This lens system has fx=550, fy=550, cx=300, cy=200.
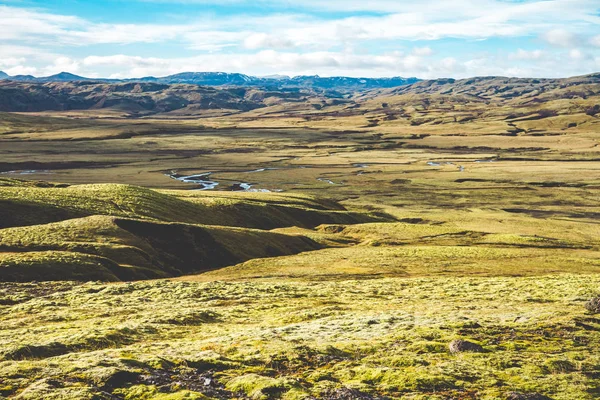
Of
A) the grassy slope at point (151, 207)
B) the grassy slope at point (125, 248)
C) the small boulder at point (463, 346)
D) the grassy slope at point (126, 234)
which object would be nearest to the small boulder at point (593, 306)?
the small boulder at point (463, 346)

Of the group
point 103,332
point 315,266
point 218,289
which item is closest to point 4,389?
point 103,332

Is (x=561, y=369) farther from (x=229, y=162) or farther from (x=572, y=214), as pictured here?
(x=229, y=162)

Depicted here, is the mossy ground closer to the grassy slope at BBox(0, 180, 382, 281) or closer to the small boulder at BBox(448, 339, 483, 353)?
the small boulder at BBox(448, 339, 483, 353)

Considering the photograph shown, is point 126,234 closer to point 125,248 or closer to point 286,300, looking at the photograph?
point 125,248

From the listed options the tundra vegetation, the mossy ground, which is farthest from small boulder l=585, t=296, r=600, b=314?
the mossy ground

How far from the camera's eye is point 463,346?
25375 mm

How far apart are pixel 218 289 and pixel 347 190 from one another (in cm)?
9437

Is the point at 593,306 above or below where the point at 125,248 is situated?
above

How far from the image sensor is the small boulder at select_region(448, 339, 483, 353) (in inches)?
989

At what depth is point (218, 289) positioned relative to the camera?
142 feet

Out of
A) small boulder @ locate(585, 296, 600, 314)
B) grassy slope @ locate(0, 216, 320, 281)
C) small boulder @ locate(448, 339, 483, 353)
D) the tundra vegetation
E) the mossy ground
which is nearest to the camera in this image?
the mossy ground

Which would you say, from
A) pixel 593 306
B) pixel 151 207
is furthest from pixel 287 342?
pixel 151 207

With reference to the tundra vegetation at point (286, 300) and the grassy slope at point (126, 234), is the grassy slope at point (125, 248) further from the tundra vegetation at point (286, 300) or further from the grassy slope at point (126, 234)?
the tundra vegetation at point (286, 300)

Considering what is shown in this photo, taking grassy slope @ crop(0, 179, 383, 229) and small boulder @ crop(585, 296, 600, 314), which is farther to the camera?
grassy slope @ crop(0, 179, 383, 229)
